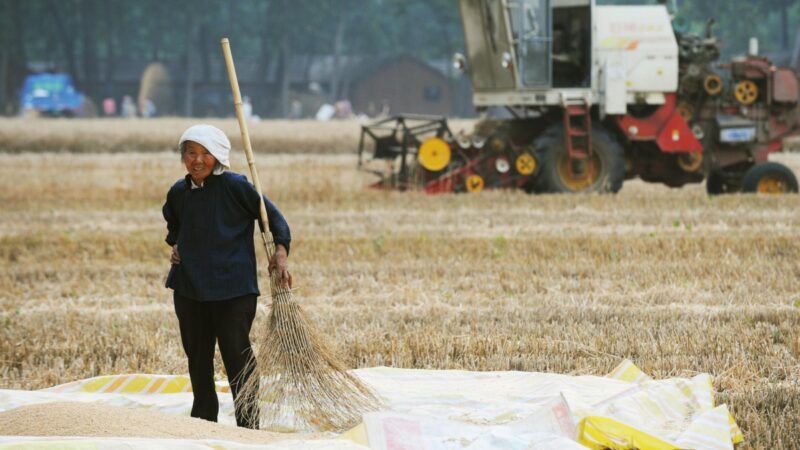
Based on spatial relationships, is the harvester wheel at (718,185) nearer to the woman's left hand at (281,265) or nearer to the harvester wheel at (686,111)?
the harvester wheel at (686,111)

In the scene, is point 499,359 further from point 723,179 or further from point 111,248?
point 723,179

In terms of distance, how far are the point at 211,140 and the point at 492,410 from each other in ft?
5.47

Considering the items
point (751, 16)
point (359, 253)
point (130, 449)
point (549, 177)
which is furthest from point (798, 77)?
point (751, 16)

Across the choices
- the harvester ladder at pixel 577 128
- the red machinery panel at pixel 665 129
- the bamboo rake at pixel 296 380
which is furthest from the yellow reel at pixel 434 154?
the bamboo rake at pixel 296 380

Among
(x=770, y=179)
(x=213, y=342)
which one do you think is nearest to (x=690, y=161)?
(x=770, y=179)

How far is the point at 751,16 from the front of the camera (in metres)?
59.2

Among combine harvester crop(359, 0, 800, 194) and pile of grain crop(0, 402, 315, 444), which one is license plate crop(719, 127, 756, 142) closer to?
combine harvester crop(359, 0, 800, 194)

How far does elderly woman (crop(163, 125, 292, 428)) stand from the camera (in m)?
5.25

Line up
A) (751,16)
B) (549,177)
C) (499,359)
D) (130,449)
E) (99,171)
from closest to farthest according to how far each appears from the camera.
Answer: (130,449), (499,359), (549,177), (99,171), (751,16)

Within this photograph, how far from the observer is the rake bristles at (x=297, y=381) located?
209 inches

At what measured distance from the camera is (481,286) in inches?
368

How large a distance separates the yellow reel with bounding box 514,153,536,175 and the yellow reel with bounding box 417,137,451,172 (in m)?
0.90

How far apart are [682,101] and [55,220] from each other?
26.7ft

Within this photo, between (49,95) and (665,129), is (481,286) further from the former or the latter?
(49,95)
